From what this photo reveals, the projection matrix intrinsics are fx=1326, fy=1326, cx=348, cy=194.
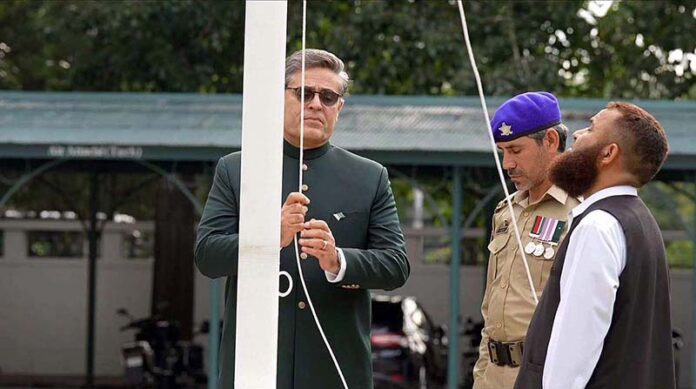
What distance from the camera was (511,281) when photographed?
12.9 ft

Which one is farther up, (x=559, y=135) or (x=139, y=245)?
(x=559, y=135)

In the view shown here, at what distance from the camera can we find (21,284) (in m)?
16.9

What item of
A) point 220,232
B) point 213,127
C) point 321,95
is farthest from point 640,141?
point 213,127

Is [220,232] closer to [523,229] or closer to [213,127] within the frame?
[523,229]

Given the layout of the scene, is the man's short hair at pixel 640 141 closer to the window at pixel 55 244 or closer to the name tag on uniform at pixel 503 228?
the name tag on uniform at pixel 503 228

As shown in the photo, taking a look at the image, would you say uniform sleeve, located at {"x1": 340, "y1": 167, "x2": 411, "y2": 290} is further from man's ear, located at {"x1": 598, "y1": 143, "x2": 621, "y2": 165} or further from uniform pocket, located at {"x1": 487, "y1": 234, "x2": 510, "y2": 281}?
man's ear, located at {"x1": 598, "y1": 143, "x2": 621, "y2": 165}

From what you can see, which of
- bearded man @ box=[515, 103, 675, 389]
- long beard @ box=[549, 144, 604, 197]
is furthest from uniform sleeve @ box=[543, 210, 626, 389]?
long beard @ box=[549, 144, 604, 197]

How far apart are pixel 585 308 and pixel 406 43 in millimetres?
11696

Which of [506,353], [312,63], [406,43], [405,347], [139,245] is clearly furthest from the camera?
[139,245]

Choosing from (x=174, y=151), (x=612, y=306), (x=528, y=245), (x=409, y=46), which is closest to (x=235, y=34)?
(x=409, y=46)

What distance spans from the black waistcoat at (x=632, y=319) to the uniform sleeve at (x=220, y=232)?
79 cm

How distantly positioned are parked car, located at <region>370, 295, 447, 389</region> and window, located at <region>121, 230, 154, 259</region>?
4.90 m

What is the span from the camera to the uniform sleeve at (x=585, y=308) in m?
2.98

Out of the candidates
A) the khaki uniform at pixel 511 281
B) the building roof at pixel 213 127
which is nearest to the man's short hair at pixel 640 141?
the khaki uniform at pixel 511 281
